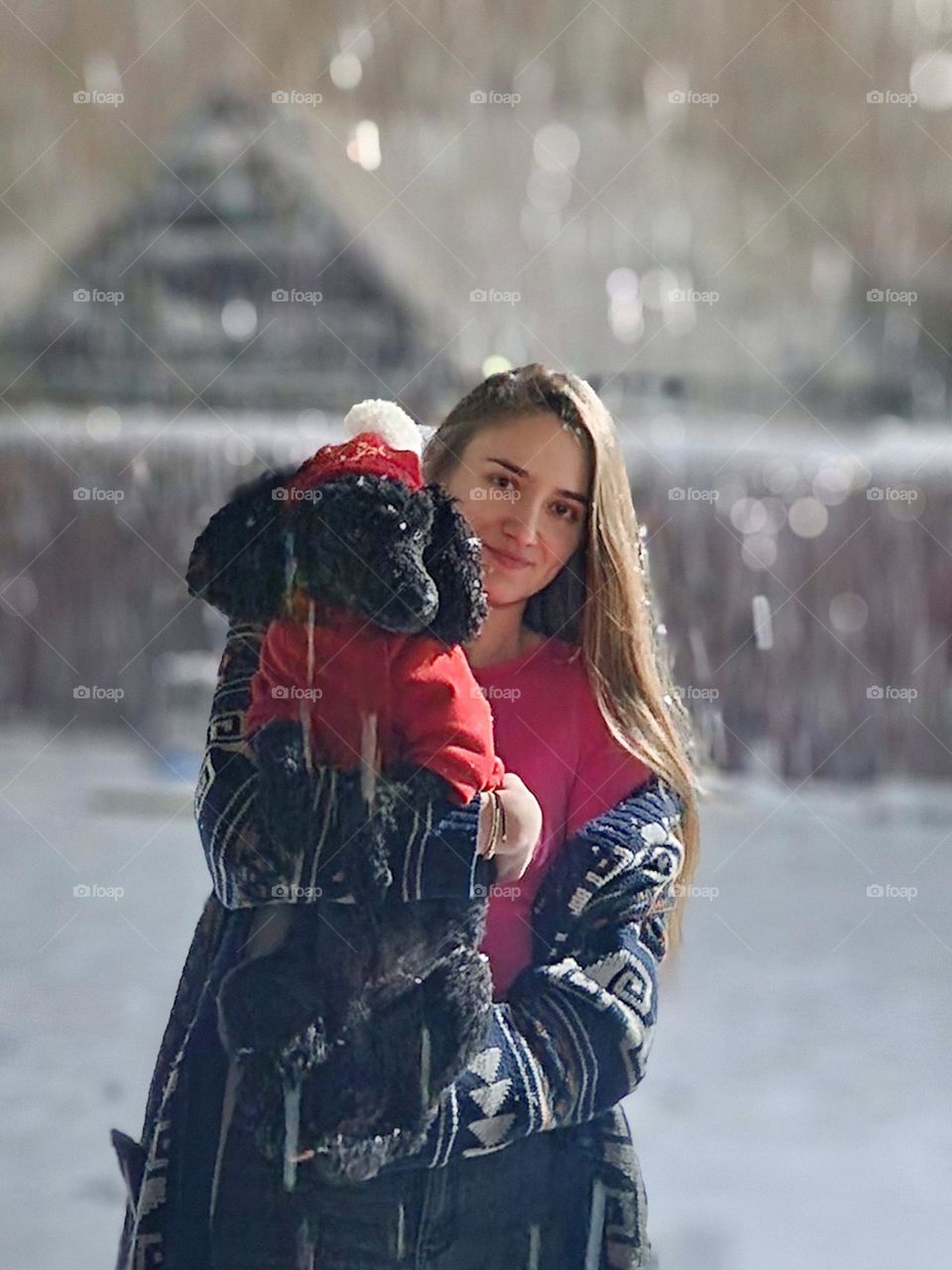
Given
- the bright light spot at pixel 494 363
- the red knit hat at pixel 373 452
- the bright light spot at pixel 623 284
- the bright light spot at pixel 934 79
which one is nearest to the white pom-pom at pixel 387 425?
the red knit hat at pixel 373 452

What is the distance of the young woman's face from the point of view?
4.13 feet

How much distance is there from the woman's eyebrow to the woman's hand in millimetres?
275

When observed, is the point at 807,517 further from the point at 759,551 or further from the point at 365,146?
the point at 365,146

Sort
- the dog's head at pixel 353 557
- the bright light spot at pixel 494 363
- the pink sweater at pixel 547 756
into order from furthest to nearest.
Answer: the bright light spot at pixel 494 363, the pink sweater at pixel 547 756, the dog's head at pixel 353 557

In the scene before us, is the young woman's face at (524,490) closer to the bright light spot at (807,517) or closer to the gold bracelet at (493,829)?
the gold bracelet at (493,829)

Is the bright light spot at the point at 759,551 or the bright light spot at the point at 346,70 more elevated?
the bright light spot at the point at 346,70

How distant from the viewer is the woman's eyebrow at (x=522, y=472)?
126 centimetres

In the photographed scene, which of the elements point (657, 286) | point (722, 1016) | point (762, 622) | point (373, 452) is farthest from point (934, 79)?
point (722, 1016)

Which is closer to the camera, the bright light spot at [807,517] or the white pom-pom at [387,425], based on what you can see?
the white pom-pom at [387,425]

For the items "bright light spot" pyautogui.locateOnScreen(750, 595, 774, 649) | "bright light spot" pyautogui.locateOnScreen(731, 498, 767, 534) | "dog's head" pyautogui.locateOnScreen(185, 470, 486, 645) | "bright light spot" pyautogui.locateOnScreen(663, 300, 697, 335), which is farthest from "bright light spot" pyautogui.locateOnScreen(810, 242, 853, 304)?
"dog's head" pyautogui.locateOnScreen(185, 470, 486, 645)

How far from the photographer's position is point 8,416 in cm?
161

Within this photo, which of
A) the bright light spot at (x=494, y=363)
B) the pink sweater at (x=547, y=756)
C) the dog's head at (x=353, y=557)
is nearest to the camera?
the dog's head at (x=353, y=557)

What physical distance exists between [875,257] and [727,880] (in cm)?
79

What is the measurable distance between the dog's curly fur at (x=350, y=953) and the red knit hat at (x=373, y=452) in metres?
0.02
